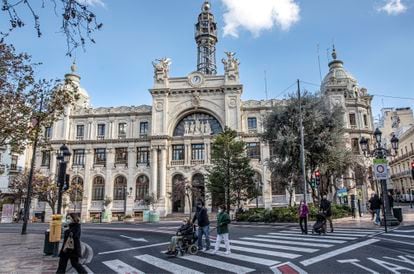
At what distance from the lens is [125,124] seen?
Answer: 1806 inches

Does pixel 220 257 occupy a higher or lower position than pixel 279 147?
lower

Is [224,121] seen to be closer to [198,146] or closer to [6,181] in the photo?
[198,146]

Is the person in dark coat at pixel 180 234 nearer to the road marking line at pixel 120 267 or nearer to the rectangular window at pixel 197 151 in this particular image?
the road marking line at pixel 120 267

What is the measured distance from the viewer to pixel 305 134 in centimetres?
2502

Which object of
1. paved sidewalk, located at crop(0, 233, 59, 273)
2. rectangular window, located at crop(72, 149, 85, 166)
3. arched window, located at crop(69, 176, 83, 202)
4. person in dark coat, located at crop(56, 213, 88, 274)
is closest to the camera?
person in dark coat, located at crop(56, 213, 88, 274)

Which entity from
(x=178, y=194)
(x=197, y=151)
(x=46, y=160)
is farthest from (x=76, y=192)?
(x=197, y=151)

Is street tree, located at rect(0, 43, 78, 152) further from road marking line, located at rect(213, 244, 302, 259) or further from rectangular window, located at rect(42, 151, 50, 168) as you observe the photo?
rectangular window, located at rect(42, 151, 50, 168)

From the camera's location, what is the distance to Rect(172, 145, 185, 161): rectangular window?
43188 mm

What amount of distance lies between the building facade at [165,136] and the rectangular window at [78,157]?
0.13m

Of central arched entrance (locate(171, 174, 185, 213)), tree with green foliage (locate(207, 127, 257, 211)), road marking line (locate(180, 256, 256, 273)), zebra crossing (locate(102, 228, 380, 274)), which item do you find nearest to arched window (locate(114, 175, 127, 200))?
central arched entrance (locate(171, 174, 185, 213))

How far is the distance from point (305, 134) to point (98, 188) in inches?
1190

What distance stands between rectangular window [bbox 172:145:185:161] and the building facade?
138 millimetres

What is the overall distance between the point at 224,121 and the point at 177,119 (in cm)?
668

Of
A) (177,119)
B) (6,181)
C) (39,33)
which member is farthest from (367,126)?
(6,181)
